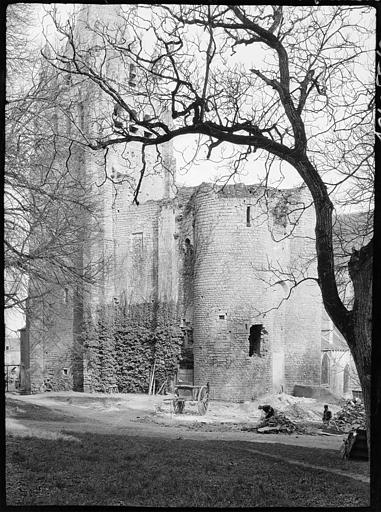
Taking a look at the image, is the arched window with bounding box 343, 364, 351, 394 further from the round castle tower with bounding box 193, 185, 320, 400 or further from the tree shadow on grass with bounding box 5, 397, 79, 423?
the tree shadow on grass with bounding box 5, 397, 79, 423

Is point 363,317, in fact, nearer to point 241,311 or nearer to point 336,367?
point 241,311

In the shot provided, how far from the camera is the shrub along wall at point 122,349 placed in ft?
31.5

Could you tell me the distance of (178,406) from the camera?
9680mm

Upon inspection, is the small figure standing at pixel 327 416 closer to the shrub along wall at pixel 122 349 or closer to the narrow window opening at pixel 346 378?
the narrow window opening at pixel 346 378

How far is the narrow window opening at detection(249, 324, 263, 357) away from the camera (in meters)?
12.5

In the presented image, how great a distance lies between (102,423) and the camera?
856cm

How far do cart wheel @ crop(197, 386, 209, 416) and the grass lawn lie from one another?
2.11 metres

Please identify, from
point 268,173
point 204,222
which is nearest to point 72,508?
point 268,173

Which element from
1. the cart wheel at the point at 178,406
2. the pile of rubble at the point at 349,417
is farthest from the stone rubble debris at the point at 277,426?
the cart wheel at the point at 178,406

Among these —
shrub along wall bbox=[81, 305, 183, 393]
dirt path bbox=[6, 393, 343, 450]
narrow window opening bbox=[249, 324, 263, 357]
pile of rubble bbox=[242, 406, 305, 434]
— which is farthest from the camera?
narrow window opening bbox=[249, 324, 263, 357]

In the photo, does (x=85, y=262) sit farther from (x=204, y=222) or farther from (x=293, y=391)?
(x=293, y=391)

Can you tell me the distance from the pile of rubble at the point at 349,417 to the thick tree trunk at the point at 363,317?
321 cm

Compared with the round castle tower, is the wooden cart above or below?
below

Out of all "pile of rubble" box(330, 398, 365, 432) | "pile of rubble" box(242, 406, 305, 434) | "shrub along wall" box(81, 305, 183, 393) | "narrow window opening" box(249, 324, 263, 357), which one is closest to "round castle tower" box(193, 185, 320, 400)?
"narrow window opening" box(249, 324, 263, 357)
